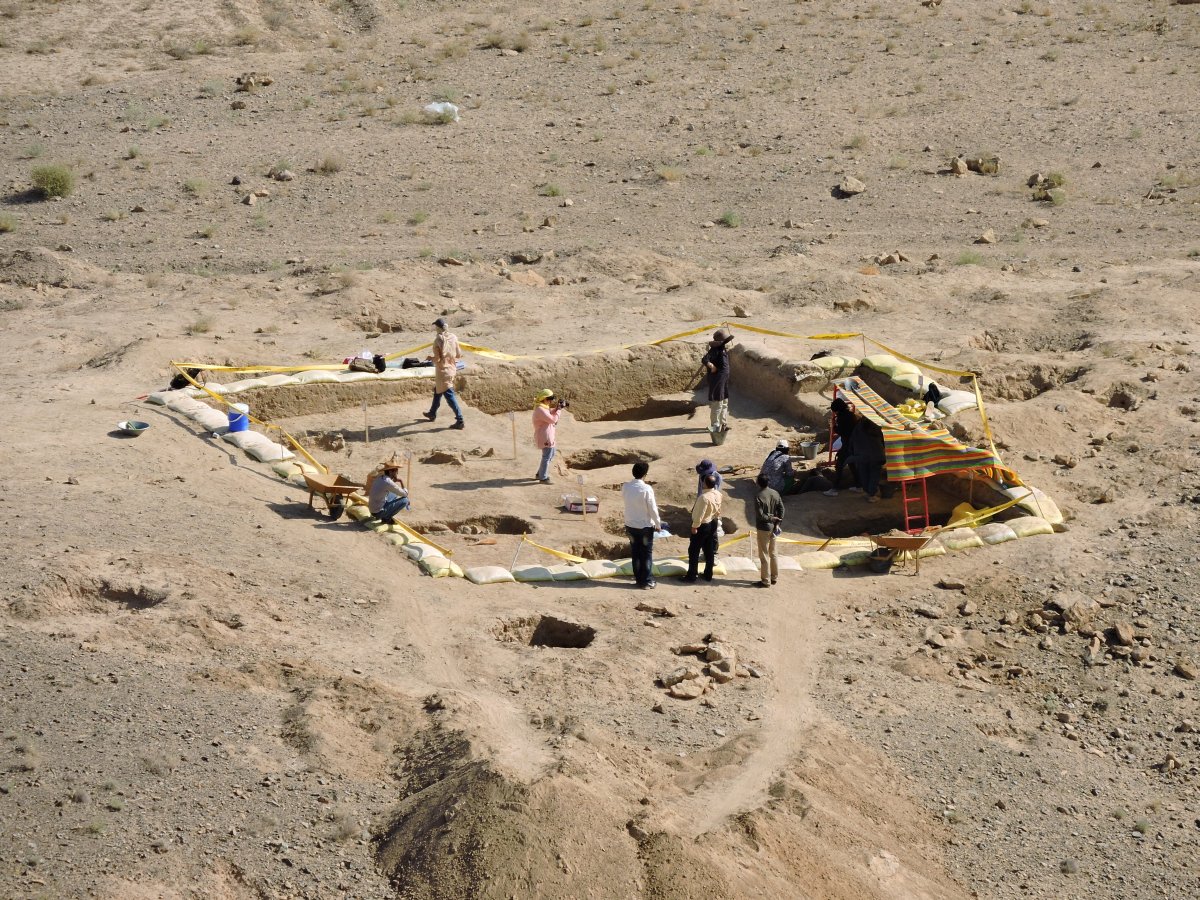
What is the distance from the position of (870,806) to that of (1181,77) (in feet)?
96.4

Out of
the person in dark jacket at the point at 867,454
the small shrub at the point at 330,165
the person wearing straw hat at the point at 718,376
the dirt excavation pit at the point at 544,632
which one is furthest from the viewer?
the small shrub at the point at 330,165

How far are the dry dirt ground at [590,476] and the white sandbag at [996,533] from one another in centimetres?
34

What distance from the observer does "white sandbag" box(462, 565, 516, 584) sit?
13734 mm

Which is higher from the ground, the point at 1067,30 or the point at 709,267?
the point at 1067,30

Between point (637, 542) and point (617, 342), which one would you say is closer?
point (637, 542)

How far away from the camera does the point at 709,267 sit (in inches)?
1009

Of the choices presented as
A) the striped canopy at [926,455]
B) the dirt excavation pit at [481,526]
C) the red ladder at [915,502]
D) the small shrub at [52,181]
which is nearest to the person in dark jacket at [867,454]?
the red ladder at [915,502]

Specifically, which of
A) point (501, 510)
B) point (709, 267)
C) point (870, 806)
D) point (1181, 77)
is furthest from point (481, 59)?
point (870, 806)

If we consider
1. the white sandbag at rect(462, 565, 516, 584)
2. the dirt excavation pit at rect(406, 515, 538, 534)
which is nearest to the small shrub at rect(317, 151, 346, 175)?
the dirt excavation pit at rect(406, 515, 538, 534)

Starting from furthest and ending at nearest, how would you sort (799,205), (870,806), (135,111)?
Result: (135,111) → (799,205) → (870,806)

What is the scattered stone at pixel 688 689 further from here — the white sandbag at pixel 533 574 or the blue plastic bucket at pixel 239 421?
the blue plastic bucket at pixel 239 421

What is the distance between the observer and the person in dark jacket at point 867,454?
16.2 metres

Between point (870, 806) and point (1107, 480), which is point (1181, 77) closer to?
point (1107, 480)

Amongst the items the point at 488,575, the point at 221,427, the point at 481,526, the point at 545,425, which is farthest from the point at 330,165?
the point at 488,575
